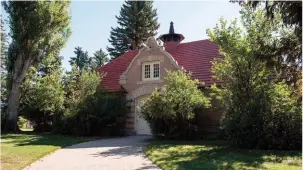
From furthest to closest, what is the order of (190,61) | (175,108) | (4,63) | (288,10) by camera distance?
(4,63)
(190,61)
(175,108)
(288,10)

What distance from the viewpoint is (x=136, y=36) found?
1592 inches

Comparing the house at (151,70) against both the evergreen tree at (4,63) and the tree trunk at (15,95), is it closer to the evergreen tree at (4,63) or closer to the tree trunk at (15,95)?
the tree trunk at (15,95)

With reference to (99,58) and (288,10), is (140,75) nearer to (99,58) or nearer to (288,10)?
(288,10)

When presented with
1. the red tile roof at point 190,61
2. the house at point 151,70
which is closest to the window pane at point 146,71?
the house at point 151,70

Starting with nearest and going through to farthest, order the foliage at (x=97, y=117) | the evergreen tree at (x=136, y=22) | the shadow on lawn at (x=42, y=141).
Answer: the shadow on lawn at (x=42, y=141), the foliage at (x=97, y=117), the evergreen tree at (x=136, y=22)

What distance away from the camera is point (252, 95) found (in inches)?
496

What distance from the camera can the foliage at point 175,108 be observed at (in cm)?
1504

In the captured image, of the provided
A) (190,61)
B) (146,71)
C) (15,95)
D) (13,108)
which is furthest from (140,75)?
(13,108)

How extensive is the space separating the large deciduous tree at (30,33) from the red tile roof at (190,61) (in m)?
4.31

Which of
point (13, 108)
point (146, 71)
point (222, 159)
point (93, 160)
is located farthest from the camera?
point (13, 108)

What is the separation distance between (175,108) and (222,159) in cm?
609

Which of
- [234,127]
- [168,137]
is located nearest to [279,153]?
[234,127]

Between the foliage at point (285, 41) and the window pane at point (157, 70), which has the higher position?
the window pane at point (157, 70)

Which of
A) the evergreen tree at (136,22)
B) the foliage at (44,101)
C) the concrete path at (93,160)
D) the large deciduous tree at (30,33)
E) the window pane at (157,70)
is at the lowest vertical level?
the concrete path at (93,160)
